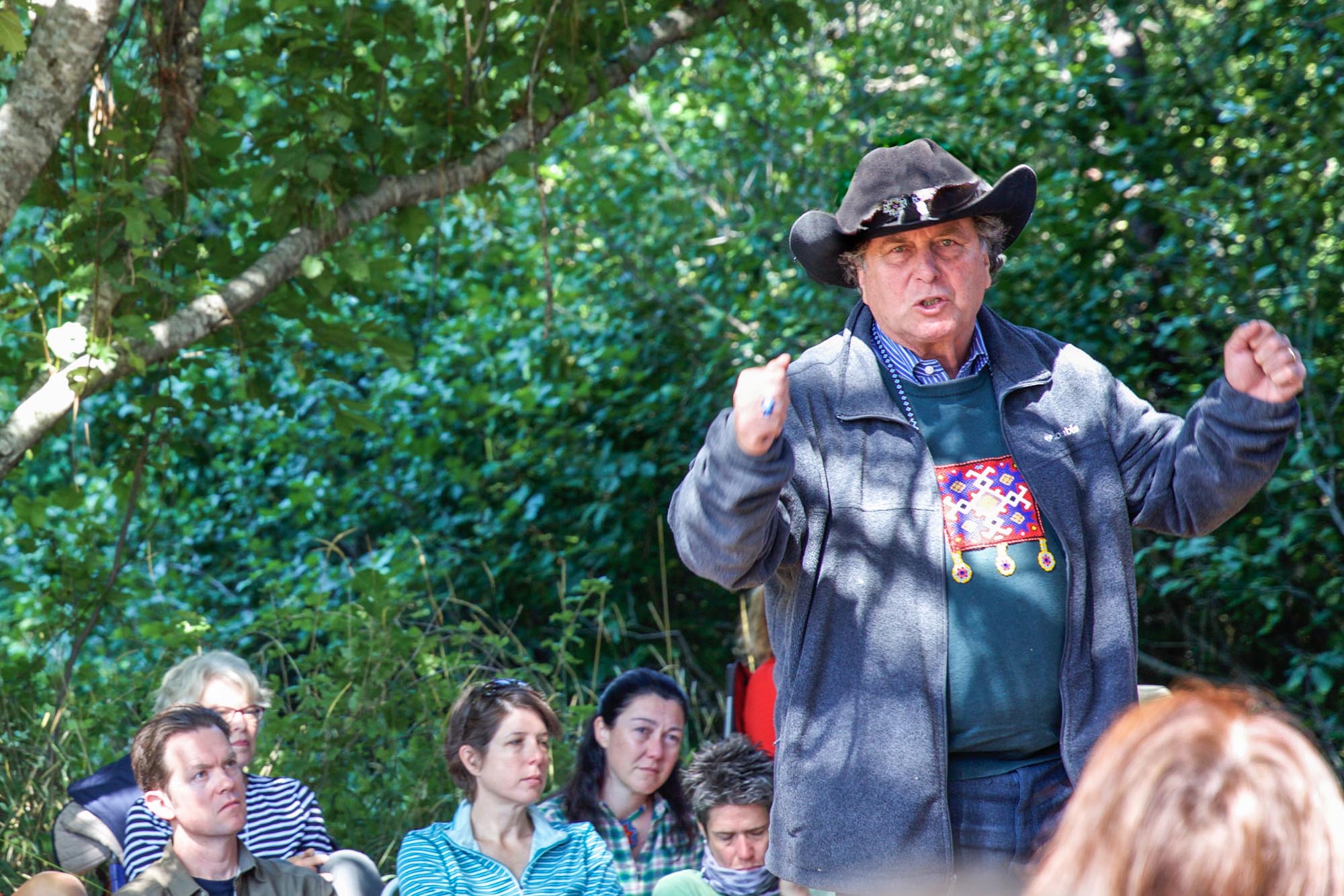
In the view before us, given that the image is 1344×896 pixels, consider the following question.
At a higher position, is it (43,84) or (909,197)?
(43,84)

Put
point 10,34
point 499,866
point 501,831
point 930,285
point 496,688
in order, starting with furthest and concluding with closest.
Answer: point 496,688
point 501,831
point 499,866
point 10,34
point 930,285

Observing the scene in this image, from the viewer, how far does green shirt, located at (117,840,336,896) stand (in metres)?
3.25

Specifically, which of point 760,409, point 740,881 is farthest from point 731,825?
point 760,409

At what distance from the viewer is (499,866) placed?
358 centimetres

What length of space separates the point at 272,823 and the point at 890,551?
2.44 meters

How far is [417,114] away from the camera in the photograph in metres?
4.39

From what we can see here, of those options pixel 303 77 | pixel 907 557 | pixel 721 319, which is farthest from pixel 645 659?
pixel 907 557

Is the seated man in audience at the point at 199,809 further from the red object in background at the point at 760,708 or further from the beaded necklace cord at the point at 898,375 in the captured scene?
the beaded necklace cord at the point at 898,375

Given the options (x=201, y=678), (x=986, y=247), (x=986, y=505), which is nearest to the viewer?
(x=986, y=505)

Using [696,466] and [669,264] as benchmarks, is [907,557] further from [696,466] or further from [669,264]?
[669,264]

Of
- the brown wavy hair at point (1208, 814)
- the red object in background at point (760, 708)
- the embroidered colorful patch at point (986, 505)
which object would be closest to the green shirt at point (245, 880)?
the red object in background at point (760, 708)

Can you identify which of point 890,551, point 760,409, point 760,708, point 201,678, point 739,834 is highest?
point 760,409

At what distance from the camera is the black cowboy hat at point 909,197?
231 cm

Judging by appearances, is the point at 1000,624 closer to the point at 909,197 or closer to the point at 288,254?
the point at 909,197
